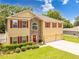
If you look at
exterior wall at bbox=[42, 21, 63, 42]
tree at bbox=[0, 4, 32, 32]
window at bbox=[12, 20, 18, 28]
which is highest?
tree at bbox=[0, 4, 32, 32]

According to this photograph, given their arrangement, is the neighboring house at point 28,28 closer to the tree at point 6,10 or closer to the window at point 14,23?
the window at point 14,23

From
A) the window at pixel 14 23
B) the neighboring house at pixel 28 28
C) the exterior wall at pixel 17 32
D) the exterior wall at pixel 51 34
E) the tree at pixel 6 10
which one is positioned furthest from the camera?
the tree at pixel 6 10

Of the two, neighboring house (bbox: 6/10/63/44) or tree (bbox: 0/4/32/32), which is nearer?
neighboring house (bbox: 6/10/63/44)

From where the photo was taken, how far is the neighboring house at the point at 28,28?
33.4 meters

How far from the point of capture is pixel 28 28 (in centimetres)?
3541

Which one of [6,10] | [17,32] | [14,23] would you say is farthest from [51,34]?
[6,10]

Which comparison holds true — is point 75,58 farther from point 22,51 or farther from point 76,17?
point 76,17

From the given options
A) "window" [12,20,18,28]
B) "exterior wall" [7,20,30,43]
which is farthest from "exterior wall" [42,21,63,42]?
"window" [12,20,18,28]

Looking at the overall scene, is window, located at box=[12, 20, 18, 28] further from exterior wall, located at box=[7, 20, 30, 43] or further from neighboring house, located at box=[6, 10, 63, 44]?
exterior wall, located at box=[7, 20, 30, 43]

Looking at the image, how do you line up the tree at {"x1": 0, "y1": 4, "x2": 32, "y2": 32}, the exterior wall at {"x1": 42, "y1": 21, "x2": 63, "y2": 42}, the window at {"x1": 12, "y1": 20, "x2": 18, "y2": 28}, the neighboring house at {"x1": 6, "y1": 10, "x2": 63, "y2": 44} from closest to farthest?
the neighboring house at {"x1": 6, "y1": 10, "x2": 63, "y2": 44} < the window at {"x1": 12, "y1": 20, "x2": 18, "y2": 28} < the exterior wall at {"x1": 42, "y1": 21, "x2": 63, "y2": 42} < the tree at {"x1": 0, "y1": 4, "x2": 32, "y2": 32}

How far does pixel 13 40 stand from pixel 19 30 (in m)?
2.50

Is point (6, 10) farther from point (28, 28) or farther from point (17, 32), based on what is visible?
point (17, 32)

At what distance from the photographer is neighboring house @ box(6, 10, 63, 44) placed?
33406 millimetres

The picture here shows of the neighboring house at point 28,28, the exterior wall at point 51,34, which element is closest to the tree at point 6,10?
the neighboring house at point 28,28
